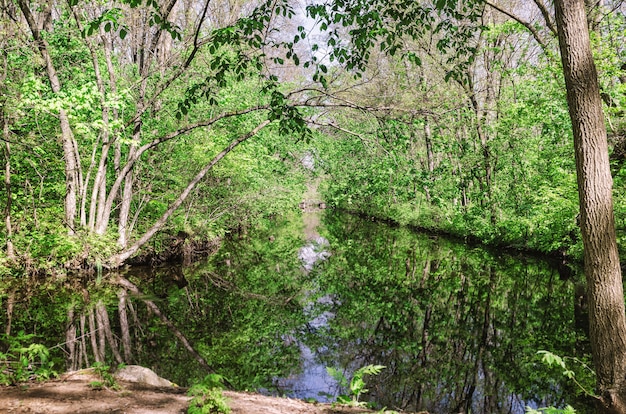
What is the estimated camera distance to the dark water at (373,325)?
7.41 metres

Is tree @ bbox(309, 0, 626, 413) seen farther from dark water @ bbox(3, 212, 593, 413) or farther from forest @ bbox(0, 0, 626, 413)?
dark water @ bbox(3, 212, 593, 413)

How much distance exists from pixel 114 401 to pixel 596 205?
516cm

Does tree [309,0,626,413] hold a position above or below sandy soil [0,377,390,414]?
above

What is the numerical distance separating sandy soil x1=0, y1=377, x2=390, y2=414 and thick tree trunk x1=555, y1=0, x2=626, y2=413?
2.57m

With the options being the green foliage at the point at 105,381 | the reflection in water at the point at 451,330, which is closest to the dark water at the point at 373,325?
the reflection in water at the point at 451,330

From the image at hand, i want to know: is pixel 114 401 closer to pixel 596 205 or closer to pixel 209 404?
pixel 209 404

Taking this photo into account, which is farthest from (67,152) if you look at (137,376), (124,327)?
(137,376)

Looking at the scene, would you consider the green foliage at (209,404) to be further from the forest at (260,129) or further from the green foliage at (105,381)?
the forest at (260,129)

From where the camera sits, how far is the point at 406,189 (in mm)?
25047

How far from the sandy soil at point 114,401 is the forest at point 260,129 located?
Answer: 1.06 metres

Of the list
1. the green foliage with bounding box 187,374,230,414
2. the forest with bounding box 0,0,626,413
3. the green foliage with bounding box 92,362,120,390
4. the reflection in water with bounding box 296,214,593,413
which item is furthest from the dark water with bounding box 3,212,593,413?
the green foliage with bounding box 187,374,230,414

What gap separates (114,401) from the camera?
4.53 metres

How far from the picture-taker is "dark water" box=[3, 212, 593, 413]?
24.3ft

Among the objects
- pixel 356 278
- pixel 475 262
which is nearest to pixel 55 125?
pixel 356 278
